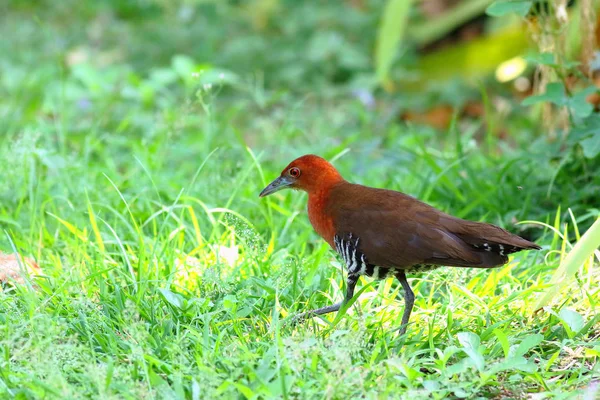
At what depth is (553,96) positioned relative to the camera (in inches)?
158

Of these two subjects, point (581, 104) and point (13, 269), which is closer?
point (13, 269)

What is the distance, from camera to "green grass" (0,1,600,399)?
274 cm

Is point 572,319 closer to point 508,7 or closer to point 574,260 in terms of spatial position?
point 574,260

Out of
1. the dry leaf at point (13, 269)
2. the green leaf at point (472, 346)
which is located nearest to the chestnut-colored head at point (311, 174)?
the green leaf at point (472, 346)

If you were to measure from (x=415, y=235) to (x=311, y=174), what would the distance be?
63cm

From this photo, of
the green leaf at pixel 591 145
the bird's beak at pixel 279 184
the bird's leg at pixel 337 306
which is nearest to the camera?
the bird's leg at pixel 337 306

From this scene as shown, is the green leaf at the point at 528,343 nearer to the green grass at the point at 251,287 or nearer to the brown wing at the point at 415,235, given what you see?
the green grass at the point at 251,287

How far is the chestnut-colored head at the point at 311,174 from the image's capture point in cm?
353

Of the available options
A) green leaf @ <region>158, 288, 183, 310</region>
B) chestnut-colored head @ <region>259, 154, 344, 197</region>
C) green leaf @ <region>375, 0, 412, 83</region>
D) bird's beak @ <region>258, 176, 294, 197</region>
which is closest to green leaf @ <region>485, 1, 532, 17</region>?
chestnut-colored head @ <region>259, 154, 344, 197</region>

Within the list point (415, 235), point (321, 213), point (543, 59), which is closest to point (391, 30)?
point (543, 59)

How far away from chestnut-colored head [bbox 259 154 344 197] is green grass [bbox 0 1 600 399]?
289mm

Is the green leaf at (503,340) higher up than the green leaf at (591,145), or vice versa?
the green leaf at (591,145)

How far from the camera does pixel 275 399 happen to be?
8.49 ft

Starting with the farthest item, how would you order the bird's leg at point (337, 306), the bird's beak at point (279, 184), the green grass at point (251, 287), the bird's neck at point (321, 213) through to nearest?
the bird's beak at point (279, 184), the bird's neck at point (321, 213), the bird's leg at point (337, 306), the green grass at point (251, 287)
